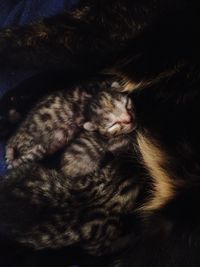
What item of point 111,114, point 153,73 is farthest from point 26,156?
point 153,73

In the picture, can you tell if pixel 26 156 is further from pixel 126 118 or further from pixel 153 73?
pixel 153 73

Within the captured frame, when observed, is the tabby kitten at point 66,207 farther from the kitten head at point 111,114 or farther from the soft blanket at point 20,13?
the soft blanket at point 20,13

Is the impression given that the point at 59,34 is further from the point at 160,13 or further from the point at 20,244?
the point at 20,244

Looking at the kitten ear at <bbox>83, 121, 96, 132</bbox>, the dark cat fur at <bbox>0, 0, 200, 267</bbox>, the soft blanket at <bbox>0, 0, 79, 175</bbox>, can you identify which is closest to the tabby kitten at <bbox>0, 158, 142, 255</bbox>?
the dark cat fur at <bbox>0, 0, 200, 267</bbox>

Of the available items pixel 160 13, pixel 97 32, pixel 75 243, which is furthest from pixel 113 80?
A: pixel 75 243

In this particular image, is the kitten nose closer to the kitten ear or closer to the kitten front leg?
the kitten ear

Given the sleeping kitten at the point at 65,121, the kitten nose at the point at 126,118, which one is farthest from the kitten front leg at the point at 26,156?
the kitten nose at the point at 126,118
